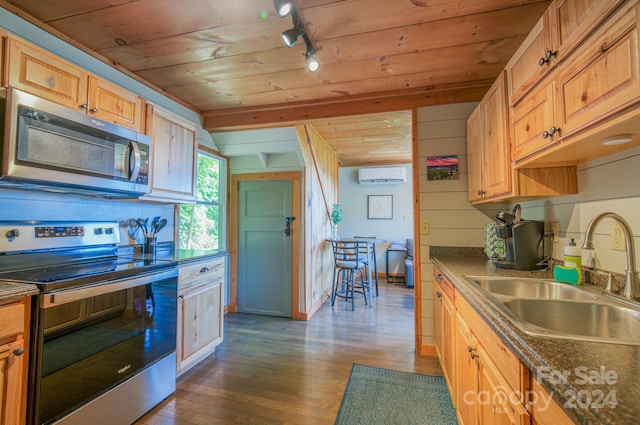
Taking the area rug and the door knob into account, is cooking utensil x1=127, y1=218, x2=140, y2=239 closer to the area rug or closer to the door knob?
the door knob

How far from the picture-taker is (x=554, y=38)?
3.79 ft

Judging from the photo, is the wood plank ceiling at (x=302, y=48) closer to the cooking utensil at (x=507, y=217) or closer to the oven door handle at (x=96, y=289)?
the cooking utensil at (x=507, y=217)

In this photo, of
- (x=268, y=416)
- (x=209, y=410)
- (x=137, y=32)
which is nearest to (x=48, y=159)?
(x=137, y=32)

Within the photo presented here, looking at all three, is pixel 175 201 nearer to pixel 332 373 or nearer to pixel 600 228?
pixel 332 373

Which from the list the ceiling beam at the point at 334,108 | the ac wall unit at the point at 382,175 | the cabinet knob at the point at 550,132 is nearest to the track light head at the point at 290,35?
the ceiling beam at the point at 334,108

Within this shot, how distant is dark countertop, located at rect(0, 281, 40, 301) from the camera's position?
1.10m

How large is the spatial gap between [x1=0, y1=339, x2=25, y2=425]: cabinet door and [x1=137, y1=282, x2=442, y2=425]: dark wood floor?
71 cm

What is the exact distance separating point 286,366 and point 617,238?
2262 mm

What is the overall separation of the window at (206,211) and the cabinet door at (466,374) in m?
2.74

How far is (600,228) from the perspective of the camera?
136 centimetres

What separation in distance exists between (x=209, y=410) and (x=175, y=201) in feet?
5.20

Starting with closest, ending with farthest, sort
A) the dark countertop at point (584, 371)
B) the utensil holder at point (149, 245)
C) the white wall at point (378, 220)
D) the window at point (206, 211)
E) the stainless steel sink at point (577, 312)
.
Result: the dark countertop at point (584, 371) → the stainless steel sink at point (577, 312) → the utensil holder at point (149, 245) → the window at point (206, 211) → the white wall at point (378, 220)

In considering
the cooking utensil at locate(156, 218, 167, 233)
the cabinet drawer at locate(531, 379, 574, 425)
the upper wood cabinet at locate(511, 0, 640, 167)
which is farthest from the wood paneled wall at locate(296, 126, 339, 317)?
the cabinet drawer at locate(531, 379, 574, 425)

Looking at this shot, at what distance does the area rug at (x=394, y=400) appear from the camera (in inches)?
66.7
